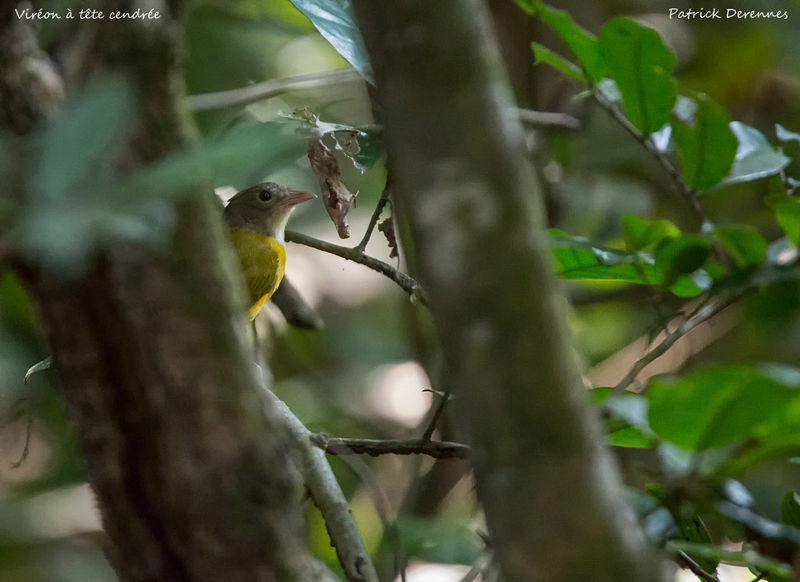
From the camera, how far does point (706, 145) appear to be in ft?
6.63

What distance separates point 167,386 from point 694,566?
1178 millimetres

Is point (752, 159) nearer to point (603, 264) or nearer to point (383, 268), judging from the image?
point (603, 264)

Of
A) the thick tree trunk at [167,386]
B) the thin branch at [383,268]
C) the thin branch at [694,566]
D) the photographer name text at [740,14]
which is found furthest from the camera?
the photographer name text at [740,14]

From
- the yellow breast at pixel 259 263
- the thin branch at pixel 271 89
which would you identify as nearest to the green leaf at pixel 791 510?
the thin branch at pixel 271 89

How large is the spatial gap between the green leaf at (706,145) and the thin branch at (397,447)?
Answer: 82 centimetres

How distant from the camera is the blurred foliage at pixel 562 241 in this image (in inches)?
35.7

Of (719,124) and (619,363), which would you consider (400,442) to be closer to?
(719,124)

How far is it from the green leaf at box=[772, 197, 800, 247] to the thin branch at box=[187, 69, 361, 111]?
1.49 meters

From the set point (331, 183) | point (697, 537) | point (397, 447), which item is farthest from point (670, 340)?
point (331, 183)

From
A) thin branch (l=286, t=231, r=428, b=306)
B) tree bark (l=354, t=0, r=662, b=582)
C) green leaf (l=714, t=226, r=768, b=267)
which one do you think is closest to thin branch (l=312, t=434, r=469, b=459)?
thin branch (l=286, t=231, r=428, b=306)

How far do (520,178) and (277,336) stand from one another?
12.0 ft

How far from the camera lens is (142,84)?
1061mm

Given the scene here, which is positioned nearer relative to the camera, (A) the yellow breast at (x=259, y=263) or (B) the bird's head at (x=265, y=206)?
(A) the yellow breast at (x=259, y=263)

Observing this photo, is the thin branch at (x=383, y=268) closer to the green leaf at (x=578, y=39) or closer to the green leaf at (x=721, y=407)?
the green leaf at (x=578, y=39)
